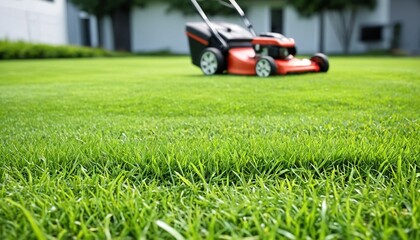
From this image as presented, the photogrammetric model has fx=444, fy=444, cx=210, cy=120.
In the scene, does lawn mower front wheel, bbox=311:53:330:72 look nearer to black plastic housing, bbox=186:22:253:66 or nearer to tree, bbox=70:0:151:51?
black plastic housing, bbox=186:22:253:66

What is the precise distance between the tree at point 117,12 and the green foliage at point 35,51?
283 inches

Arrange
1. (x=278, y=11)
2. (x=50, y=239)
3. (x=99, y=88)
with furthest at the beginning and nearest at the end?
(x=278, y=11) < (x=99, y=88) < (x=50, y=239)

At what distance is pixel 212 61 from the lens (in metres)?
6.12

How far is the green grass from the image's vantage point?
1.30m

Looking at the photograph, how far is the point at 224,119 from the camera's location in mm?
2871

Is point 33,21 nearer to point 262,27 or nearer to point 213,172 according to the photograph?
point 262,27

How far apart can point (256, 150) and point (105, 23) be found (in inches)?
998

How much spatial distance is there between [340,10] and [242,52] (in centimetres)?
1705

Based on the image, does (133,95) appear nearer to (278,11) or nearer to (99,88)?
(99,88)

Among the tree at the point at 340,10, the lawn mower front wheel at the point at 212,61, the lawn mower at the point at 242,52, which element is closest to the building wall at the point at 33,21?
the lawn mower at the point at 242,52

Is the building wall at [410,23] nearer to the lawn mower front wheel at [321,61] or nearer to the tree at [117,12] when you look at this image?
the tree at [117,12]

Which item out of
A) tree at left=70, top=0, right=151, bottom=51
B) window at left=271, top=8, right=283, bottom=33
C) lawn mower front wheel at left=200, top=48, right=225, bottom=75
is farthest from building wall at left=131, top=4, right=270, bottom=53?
lawn mower front wheel at left=200, top=48, right=225, bottom=75

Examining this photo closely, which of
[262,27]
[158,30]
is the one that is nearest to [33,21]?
[158,30]

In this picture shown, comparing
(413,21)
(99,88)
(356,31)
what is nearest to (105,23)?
(356,31)
